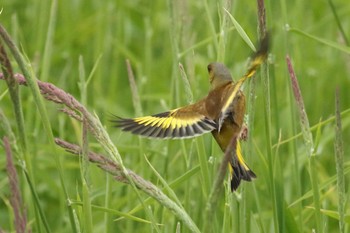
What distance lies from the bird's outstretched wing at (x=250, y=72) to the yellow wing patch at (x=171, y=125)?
0.04 metres

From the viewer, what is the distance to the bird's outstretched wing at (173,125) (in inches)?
83.0

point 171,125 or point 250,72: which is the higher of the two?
point 250,72

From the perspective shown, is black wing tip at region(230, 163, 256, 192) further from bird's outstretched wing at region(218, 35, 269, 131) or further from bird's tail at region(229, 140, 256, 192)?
bird's outstretched wing at region(218, 35, 269, 131)

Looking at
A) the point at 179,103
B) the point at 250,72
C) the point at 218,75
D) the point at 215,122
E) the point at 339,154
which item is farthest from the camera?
the point at 179,103

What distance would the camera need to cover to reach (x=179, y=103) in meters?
2.77

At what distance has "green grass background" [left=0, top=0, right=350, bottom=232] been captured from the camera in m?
2.30

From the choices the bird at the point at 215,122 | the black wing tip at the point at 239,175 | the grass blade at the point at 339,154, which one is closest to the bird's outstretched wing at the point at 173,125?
the bird at the point at 215,122

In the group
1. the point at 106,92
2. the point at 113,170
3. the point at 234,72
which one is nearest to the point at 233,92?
the point at 113,170

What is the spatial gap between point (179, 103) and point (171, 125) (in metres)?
0.56

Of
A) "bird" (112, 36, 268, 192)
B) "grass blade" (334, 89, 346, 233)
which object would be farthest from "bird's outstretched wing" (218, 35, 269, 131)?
"grass blade" (334, 89, 346, 233)

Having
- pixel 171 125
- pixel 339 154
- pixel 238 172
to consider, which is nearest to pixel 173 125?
pixel 171 125

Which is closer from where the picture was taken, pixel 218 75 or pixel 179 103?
pixel 218 75

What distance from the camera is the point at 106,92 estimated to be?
16.1ft

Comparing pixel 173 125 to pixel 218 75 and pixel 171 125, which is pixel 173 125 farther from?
pixel 218 75
